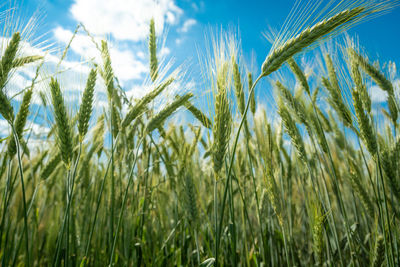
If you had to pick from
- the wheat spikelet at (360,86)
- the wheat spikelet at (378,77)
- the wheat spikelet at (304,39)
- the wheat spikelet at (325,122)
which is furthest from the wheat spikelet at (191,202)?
the wheat spikelet at (325,122)

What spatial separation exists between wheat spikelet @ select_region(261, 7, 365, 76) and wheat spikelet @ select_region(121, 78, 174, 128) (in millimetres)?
680

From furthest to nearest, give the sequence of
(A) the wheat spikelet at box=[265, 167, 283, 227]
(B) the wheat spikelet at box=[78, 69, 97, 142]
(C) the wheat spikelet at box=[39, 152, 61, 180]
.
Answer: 1. (C) the wheat spikelet at box=[39, 152, 61, 180]
2. (A) the wheat spikelet at box=[265, 167, 283, 227]
3. (B) the wheat spikelet at box=[78, 69, 97, 142]

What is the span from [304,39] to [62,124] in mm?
1149

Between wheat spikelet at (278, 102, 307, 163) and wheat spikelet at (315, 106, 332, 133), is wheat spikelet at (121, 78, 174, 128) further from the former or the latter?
wheat spikelet at (315, 106, 332, 133)

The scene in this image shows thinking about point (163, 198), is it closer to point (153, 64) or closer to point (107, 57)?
point (153, 64)

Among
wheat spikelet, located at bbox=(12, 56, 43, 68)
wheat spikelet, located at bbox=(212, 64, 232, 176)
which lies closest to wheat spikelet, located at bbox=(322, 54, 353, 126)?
wheat spikelet, located at bbox=(212, 64, 232, 176)

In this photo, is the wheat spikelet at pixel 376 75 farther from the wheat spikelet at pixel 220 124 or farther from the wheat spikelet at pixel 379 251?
the wheat spikelet at pixel 220 124

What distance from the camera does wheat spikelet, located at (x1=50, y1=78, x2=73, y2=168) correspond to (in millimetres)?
1197

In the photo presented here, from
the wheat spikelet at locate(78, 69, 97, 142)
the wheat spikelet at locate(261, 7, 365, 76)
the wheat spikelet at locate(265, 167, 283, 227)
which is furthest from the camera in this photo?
the wheat spikelet at locate(265, 167, 283, 227)

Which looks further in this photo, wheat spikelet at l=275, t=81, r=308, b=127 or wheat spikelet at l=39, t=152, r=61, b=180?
wheat spikelet at l=275, t=81, r=308, b=127

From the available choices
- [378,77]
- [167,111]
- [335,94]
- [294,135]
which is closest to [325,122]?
[378,77]

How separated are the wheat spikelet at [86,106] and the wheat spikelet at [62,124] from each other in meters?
0.06

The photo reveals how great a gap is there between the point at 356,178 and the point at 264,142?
71 centimetres

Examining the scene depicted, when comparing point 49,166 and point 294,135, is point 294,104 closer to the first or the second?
point 294,135
